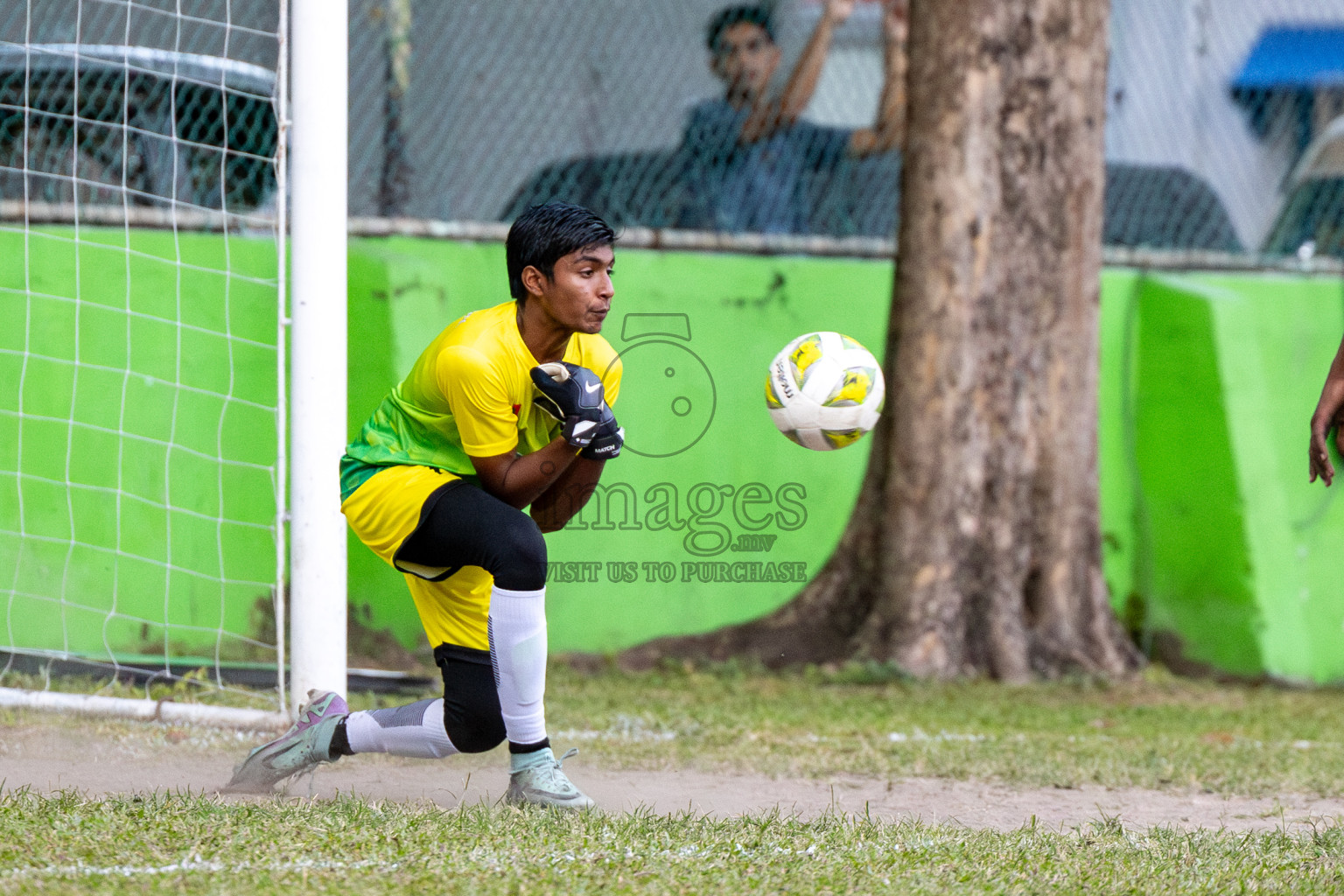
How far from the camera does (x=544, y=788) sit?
370 centimetres

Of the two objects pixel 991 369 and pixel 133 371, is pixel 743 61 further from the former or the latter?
pixel 133 371

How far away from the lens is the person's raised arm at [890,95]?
763 centimetres

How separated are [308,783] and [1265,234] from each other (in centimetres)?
677

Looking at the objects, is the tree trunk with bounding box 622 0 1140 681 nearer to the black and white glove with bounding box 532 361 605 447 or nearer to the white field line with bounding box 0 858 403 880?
the black and white glove with bounding box 532 361 605 447

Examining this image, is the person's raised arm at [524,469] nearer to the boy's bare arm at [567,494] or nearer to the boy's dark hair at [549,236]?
the boy's bare arm at [567,494]

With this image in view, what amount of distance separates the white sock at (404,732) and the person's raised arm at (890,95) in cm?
468

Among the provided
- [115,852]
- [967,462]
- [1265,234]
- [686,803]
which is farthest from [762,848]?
[1265,234]

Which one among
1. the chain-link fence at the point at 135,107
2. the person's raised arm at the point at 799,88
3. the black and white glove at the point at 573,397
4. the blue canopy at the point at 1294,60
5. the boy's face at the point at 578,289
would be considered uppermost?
the blue canopy at the point at 1294,60

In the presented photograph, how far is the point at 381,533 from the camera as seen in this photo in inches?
149

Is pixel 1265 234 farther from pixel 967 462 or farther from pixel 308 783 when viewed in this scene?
pixel 308 783

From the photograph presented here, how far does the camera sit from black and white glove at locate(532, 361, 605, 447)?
3543 mm

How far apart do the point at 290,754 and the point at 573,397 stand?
51.7 inches

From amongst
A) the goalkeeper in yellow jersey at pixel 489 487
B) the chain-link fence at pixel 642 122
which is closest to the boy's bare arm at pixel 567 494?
the goalkeeper in yellow jersey at pixel 489 487

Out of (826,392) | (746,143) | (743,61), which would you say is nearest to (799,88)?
(743,61)
